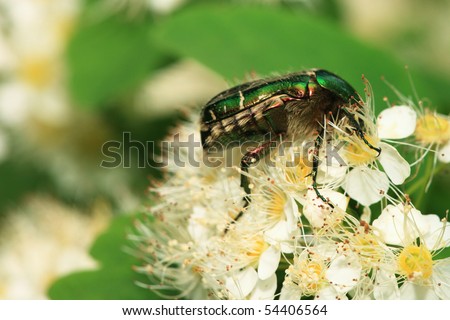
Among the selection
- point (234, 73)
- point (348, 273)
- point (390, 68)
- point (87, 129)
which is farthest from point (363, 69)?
point (87, 129)

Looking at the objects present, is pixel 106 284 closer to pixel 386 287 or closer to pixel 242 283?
pixel 242 283

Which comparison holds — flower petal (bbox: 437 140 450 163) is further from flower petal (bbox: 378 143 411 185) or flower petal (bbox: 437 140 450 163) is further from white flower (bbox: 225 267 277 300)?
white flower (bbox: 225 267 277 300)

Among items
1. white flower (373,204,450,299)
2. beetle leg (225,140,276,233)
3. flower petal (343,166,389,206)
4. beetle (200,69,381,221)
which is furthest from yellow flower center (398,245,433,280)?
beetle leg (225,140,276,233)

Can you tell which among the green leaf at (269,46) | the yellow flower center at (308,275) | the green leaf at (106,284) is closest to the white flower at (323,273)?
the yellow flower center at (308,275)

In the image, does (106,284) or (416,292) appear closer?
(416,292)

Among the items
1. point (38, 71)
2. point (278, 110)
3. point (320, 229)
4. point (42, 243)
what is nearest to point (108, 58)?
point (38, 71)

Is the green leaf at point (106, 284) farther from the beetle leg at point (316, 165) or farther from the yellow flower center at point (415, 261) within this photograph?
the yellow flower center at point (415, 261)

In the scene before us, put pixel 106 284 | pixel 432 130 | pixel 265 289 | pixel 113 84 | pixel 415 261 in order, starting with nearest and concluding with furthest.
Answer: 1. pixel 415 261
2. pixel 265 289
3. pixel 432 130
4. pixel 106 284
5. pixel 113 84
